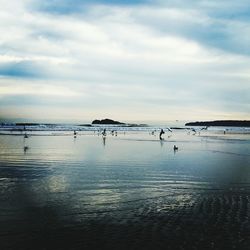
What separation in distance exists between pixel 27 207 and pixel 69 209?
4.29 ft

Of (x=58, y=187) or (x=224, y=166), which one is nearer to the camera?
(x=58, y=187)

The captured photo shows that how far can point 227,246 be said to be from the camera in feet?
29.3

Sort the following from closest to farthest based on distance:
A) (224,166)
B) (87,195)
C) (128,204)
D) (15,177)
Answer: (128,204) < (87,195) < (15,177) < (224,166)

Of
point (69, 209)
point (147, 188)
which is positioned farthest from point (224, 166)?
point (69, 209)

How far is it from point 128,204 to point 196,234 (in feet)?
11.4

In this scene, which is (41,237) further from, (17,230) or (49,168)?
(49,168)

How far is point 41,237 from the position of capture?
9.40 metres

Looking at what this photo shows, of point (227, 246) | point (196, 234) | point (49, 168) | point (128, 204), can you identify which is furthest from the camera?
point (49, 168)

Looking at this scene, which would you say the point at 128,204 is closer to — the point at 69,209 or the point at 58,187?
the point at 69,209

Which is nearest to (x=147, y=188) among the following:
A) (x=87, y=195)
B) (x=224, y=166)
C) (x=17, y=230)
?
(x=87, y=195)

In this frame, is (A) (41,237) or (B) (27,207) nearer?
(A) (41,237)

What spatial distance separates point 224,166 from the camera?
2375 centimetres

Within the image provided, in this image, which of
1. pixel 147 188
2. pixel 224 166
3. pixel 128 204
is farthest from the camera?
pixel 224 166

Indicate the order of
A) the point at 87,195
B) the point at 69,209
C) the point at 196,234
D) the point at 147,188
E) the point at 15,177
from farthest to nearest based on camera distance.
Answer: the point at 15,177 < the point at 147,188 < the point at 87,195 < the point at 69,209 < the point at 196,234
